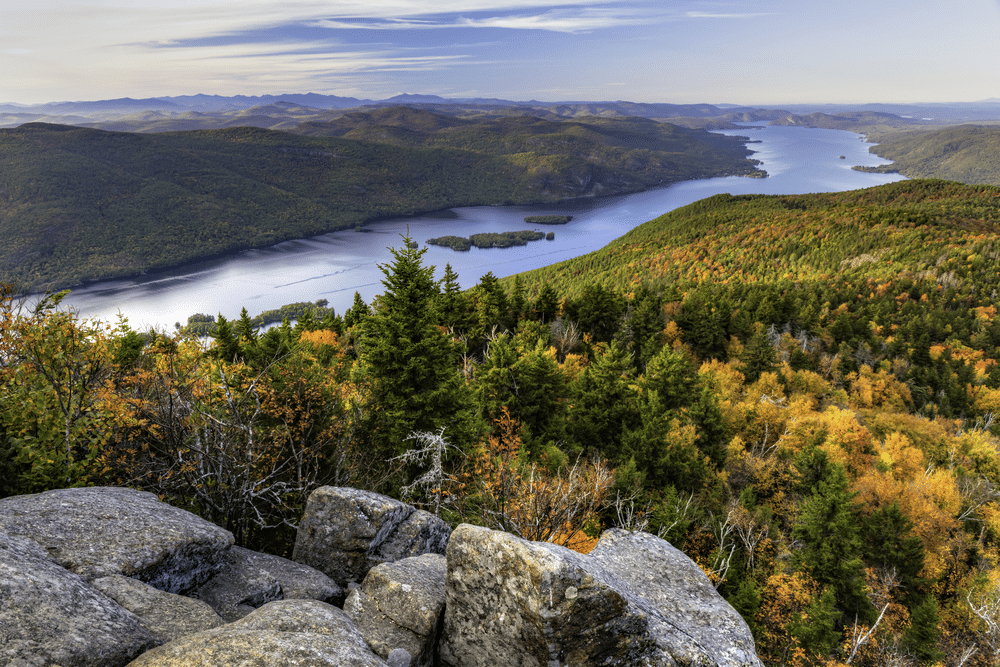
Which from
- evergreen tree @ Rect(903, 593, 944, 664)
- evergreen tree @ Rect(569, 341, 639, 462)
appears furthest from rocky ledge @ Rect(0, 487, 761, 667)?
evergreen tree @ Rect(903, 593, 944, 664)

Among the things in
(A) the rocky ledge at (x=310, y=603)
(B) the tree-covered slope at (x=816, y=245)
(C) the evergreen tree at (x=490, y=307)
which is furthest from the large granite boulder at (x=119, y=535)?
(B) the tree-covered slope at (x=816, y=245)

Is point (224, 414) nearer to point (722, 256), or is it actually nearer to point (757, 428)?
point (757, 428)

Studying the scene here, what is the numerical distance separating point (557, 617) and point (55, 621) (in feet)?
22.8

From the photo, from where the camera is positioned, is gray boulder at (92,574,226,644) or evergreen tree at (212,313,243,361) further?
evergreen tree at (212,313,243,361)

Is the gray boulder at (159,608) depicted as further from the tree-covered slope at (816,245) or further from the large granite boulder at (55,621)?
the tree-covered slope at (816,245)

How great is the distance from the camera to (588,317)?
58812 millimetres

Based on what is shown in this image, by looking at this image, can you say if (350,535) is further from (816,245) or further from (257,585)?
(816,245)

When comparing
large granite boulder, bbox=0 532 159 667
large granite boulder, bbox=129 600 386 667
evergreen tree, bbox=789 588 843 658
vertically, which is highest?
large granite boulder, bbox=0 532 159 667

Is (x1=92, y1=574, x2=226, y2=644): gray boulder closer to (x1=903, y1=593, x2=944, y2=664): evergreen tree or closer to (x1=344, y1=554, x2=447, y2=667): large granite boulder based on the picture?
(x1=344, y1=554, x2=447, y2=667): large granite boulder

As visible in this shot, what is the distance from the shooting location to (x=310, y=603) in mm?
8258

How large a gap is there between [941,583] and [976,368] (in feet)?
190

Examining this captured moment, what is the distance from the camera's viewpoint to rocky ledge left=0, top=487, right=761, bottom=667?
6320mm

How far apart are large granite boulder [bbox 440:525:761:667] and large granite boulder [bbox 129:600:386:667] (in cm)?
222

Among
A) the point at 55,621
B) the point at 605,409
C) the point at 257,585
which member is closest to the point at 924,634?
the point at 605,409
